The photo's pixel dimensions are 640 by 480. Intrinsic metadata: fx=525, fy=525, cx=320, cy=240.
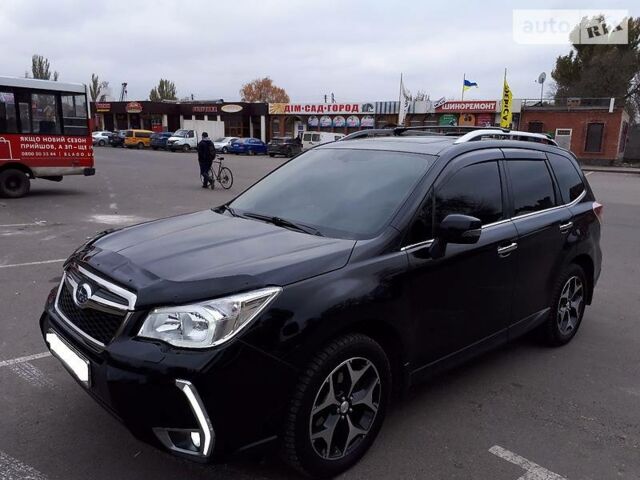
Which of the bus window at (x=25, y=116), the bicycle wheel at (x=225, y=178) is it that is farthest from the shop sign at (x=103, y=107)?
the bus window at (x=25, y=116)

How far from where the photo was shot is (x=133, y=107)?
196 ft

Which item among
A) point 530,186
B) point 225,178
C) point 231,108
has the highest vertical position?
point 231,108

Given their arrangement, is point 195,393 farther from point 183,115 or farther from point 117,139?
point 183,115

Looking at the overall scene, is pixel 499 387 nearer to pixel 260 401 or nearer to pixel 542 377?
pixel 542 377

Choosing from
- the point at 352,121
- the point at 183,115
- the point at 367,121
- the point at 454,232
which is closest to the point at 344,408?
the point at 454,232

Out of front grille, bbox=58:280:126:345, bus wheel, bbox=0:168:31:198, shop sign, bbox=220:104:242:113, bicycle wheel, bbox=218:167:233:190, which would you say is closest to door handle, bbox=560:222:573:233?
front grille, bbox=58:280:126:345

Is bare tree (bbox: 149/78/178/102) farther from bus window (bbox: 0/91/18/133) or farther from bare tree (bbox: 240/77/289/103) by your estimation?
bus window (bbox: 0/91/18/133)

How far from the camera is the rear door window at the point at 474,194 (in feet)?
10.9

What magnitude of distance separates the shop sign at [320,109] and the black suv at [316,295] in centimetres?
4651

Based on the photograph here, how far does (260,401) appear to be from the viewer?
237 cm

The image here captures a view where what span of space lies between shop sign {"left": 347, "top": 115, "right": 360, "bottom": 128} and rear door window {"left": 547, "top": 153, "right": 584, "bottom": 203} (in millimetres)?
46281

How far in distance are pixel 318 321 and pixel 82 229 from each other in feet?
27.1

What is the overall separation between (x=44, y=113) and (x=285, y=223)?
12.4 m

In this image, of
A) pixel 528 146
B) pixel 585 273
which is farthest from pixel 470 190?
pixel 585 273
